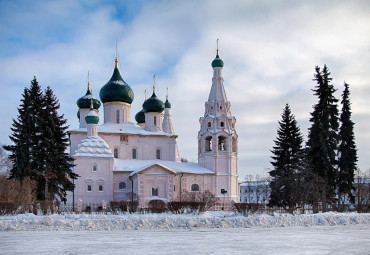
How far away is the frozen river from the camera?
1189 centimetres

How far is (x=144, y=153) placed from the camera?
143ft

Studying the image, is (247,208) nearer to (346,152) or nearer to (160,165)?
(346,152)

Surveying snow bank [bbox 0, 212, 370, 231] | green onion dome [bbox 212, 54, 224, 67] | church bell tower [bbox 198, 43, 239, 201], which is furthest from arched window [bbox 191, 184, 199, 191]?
snow bank [bbox 0, 212, 370, 231]

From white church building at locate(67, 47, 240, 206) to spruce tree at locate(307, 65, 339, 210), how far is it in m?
12.8

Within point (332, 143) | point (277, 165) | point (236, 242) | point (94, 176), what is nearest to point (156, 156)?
point (94, 176)

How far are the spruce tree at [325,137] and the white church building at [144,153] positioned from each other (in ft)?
42.1

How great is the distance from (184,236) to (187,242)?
5.64ft

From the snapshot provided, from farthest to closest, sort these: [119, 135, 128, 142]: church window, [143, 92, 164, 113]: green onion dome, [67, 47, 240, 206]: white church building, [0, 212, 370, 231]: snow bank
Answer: [143, 92, 164, 113]: green onion dome, [119, 135, 128, 142]: church window, [67, 47, 240, 206]: white church building, [0, 212, 370, 231]: snow bank

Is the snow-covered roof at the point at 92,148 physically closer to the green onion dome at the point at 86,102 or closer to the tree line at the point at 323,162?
the green onion dome at the point at 86,102

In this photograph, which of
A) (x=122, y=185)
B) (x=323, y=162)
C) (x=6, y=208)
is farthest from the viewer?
(x=122, y=185)

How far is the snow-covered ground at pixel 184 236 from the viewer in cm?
1213

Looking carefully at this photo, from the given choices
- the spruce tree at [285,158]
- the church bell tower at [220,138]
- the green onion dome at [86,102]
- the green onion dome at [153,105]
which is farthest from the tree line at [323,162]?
the green onion dome at [86,102]

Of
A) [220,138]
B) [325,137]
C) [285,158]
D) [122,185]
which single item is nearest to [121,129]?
[122,185]

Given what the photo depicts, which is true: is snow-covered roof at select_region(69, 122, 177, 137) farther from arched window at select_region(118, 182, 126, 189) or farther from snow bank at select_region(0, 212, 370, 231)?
snow bank at select_region(0, 212, 370, 231)
